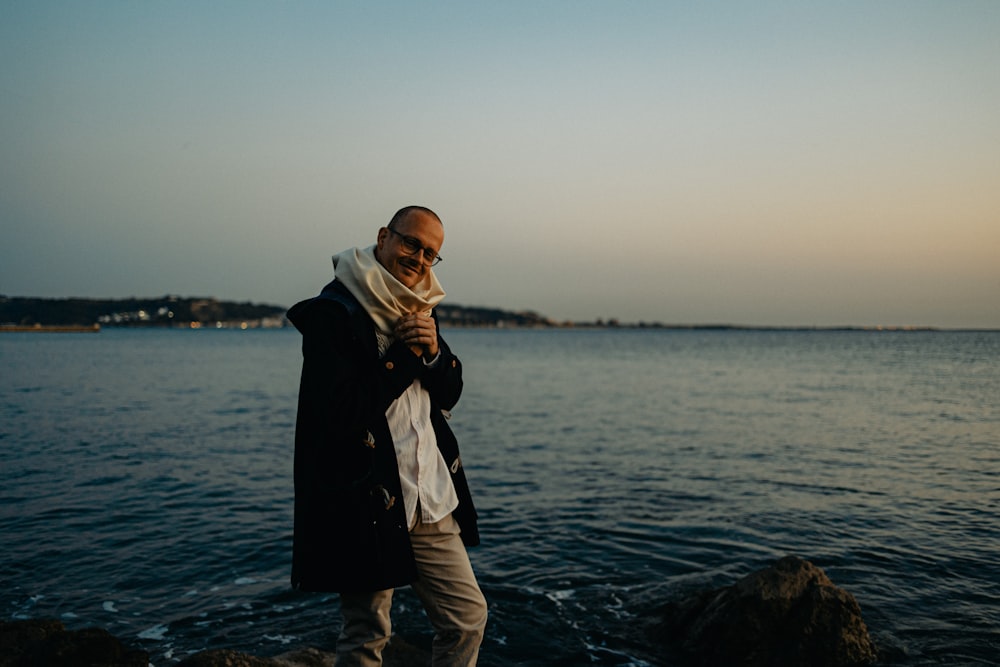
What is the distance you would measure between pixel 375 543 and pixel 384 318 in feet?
3.38

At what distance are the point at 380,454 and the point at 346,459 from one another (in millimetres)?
170

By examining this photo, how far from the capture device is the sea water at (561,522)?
25.7 ft

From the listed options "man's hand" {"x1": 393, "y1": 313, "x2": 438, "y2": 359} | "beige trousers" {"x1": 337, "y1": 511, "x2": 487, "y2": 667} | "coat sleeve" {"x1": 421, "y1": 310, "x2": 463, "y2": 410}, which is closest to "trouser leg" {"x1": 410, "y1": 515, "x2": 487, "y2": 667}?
"beige trousers" {"x1": 337, "y1": 511, "x2": 487, "y2": 667}

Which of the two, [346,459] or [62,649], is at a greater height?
[346,459]

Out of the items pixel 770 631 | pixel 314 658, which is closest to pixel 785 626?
pixel 770 631

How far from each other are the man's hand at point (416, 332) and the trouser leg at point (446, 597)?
2.85ft

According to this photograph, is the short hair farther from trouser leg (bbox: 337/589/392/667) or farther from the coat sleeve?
trouser leg (bbox: 337/589/392/667)

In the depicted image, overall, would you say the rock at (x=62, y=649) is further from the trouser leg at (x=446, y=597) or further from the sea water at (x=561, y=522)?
the trouser leg at (x=446, y=597)

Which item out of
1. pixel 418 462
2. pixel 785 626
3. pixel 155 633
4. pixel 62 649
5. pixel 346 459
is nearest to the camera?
pixel 346 459

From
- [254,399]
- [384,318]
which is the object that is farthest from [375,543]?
[254,399]

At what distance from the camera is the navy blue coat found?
3.17 m

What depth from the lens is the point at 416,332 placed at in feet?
10.9

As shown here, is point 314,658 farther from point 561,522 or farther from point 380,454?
point 561,522

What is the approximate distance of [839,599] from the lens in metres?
6.68
